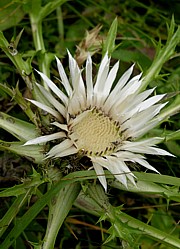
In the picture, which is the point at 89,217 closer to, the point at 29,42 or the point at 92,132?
the point at 92,132

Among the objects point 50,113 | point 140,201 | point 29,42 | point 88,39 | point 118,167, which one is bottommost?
point 140,201

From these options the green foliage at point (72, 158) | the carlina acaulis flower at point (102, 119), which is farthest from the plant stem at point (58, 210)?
the carlina acaulis flower at point (102, 119)

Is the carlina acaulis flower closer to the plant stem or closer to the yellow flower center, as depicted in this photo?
the yellow flower center

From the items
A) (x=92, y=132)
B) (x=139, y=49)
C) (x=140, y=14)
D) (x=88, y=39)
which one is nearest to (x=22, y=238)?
(x=92, y=132)

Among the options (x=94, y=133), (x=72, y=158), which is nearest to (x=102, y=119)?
(x=94, y=133)

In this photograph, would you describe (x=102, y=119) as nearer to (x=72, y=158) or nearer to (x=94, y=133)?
(x=94, y=133)

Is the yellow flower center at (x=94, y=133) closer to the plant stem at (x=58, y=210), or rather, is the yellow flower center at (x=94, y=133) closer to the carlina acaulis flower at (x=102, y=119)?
the carlina acaulis flower at (x=102, y=119)

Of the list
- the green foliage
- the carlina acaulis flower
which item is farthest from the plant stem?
the carlina acaulis flower
